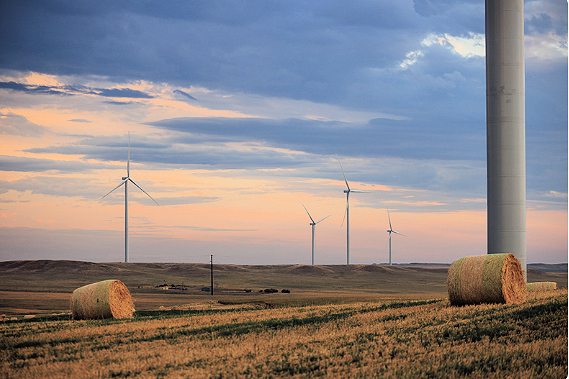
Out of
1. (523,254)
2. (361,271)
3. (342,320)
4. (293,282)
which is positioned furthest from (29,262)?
(342,320)

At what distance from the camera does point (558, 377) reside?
13422 mm

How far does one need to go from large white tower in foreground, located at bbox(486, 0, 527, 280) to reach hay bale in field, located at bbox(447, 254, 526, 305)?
19.4 meters

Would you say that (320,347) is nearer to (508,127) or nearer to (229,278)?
(508,127)

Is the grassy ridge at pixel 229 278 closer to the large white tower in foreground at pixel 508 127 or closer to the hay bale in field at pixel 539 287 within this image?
the large white tower in foreground at pixel 508 127

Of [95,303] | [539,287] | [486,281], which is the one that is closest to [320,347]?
[486,281]

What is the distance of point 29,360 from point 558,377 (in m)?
14.0

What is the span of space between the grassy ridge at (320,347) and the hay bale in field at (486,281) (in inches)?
31.4

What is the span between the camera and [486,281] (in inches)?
952

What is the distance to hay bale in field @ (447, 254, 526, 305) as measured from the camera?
24062 mm

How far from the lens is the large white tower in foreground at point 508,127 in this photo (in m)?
43.4

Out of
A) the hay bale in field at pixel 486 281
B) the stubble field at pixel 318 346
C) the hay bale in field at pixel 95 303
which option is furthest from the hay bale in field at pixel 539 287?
the hay bale in field at pixel 95 303

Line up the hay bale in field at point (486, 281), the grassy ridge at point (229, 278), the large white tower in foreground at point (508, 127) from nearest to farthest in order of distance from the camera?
1. the hay bale in field at point (486, 281)
2. the large white tower in foreground at point (508, 127)
3. the grassy ridge at point (229, 278)

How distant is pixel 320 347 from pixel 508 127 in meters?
31.9

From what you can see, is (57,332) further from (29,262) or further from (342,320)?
(29,262)
